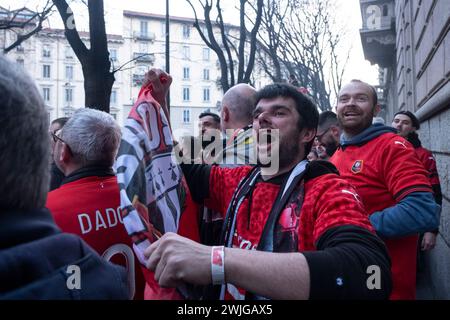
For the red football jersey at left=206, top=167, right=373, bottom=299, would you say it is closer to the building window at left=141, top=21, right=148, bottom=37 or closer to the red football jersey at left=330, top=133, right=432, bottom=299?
the red football jersey at left=330, top=133, right=432, bottom=299

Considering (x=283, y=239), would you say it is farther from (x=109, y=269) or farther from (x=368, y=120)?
(x=368, y=120)

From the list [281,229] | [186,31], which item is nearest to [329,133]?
[281,229]

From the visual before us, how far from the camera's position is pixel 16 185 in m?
1.00

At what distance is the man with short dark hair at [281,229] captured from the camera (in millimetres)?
1275

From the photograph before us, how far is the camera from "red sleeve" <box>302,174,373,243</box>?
4.92 feet

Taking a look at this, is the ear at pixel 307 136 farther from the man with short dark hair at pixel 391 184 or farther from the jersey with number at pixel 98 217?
the jersey with number at pixel 98 217

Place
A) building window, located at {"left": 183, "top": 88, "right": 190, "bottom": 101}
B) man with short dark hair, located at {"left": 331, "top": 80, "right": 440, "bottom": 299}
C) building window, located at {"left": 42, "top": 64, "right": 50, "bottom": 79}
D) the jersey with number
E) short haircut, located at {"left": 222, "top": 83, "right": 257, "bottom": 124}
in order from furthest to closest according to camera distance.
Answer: building window, located at {"left": 183, "top": 88, "right": 190, "bottom": 101} < building window, located at {"left": 42, "top": 64, "right": 50, "bottom": 79} < short haircut, located at {"left": 222, "top": 83, "right": 257, "bottom": 124} < man with short dark hair, located at {"left": 331, "top": 80, "right": 440, "bottom": 299} < the jersey with number

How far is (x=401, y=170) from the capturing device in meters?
2.50

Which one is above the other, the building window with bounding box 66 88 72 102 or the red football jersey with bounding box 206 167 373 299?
the building window with bounding box 66 88 72 102

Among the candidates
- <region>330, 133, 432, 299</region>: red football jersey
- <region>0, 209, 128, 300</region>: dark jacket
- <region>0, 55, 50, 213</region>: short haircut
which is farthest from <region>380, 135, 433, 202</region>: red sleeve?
<region>0, 55, 50, 213</region>: short haircut

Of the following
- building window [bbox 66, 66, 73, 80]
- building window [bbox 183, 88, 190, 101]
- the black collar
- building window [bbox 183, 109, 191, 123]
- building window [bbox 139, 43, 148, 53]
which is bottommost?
the black collar

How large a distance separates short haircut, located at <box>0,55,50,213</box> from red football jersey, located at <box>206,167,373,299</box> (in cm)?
93

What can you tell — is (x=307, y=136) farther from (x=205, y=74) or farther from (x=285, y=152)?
(x=205, y=74)
